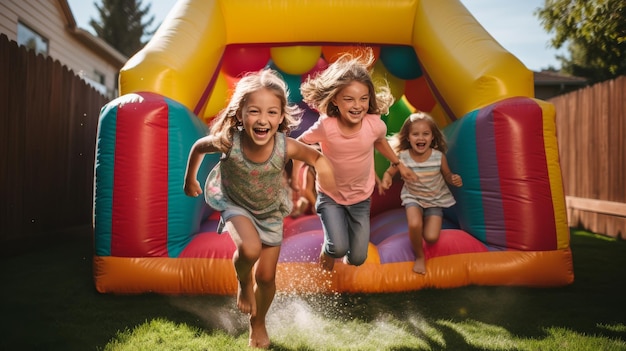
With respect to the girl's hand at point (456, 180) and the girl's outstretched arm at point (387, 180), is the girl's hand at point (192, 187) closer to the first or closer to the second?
the girl's outstretched arm at point (387, 180)

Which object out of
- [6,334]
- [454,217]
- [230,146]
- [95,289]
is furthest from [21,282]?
[454,217]

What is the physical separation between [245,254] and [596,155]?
5.34 meters

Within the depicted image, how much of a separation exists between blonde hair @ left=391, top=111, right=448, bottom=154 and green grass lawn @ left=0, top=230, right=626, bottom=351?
1.10 m

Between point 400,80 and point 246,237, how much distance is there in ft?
11.5

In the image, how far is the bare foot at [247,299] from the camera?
2259mm

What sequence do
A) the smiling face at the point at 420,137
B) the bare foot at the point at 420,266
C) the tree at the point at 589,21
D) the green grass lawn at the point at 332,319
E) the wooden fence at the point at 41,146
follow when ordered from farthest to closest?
the tree at the point at 589,21 < the wooden fence at the point at 41,146 < the smiling face at the point at 420,137 < the bare foot at the point at 420,266 < the green grass lawn at the point at 332,319

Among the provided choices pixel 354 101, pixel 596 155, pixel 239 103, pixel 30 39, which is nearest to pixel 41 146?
Answer: pixel 239 103

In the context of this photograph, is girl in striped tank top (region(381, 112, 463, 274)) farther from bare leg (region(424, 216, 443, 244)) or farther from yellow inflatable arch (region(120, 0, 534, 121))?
yellow inflatable arch (region(120, 0, 534, 121))

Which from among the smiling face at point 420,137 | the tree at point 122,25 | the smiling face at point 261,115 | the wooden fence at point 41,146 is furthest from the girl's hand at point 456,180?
the tree at point 122,25

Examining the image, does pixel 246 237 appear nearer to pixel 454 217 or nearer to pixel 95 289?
pixel 95 289

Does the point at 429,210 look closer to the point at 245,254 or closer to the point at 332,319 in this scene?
the point at 332,319

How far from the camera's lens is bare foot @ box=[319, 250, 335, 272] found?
307 centimetres

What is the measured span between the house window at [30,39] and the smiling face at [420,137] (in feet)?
21.1

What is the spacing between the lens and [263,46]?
490 centimetres
